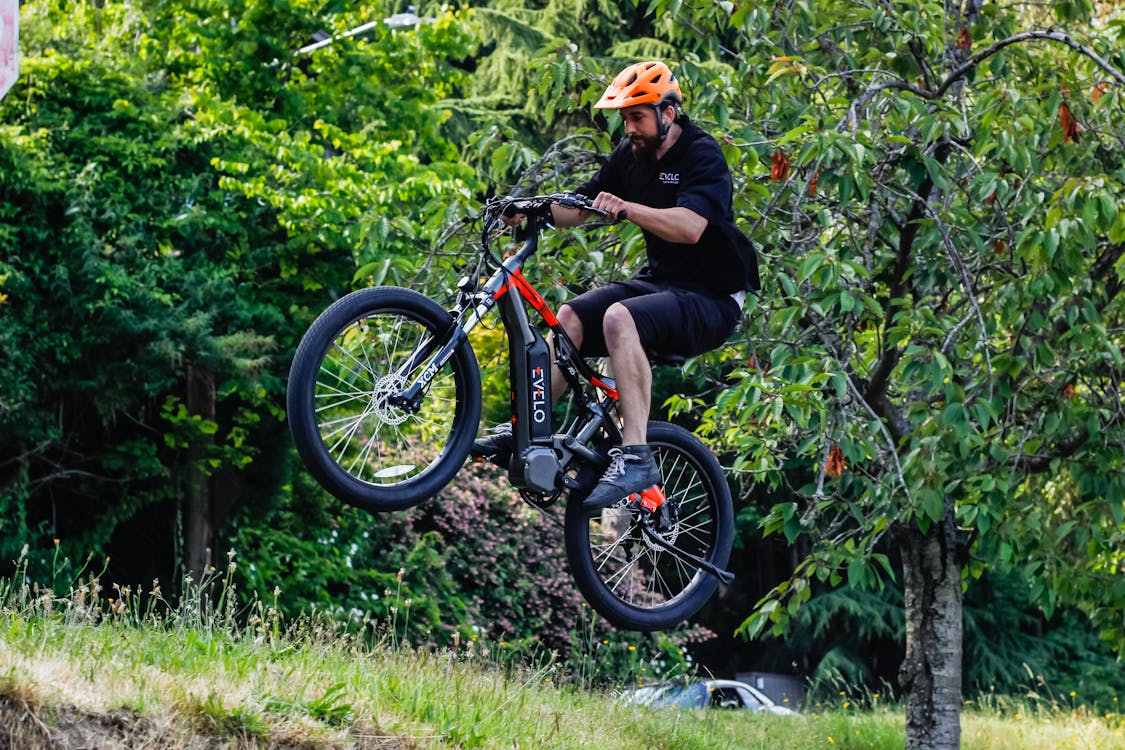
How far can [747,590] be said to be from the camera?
84.2 feet

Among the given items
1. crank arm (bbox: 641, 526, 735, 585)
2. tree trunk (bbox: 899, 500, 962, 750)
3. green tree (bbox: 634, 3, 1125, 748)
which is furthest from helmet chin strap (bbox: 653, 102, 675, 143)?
tree trunk (bbox: 899, 500, 962, 750)

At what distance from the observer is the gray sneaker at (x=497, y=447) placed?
16.8 ft

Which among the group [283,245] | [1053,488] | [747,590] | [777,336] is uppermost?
[283,245]

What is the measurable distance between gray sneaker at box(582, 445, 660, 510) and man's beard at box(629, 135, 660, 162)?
1.14m

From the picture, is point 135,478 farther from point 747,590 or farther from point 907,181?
point 747,590

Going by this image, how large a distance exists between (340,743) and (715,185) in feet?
8.90

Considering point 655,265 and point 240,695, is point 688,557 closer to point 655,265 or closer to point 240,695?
point 655,265

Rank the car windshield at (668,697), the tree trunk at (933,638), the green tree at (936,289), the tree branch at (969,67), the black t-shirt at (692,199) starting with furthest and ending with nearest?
the tree trunk at (933,638), the car windshield at (668,697), the green tree at (936,289), the tree branch at (969,67), the black t-shirt at (692,199)

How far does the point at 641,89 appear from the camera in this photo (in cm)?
521

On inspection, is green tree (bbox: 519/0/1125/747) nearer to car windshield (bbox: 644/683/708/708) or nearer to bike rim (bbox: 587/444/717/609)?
bike rim (bbox: 587/444/717/609)

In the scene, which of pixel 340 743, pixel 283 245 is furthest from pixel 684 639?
pixel 340 743

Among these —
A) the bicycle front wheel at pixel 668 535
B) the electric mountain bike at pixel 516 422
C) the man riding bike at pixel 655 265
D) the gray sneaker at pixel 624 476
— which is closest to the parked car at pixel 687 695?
the bicycle front wheel at pixel 668 535

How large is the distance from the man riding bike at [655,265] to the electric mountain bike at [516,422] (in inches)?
5.6

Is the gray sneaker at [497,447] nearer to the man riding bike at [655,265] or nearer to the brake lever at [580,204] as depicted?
the man riding bike at [655,265]
